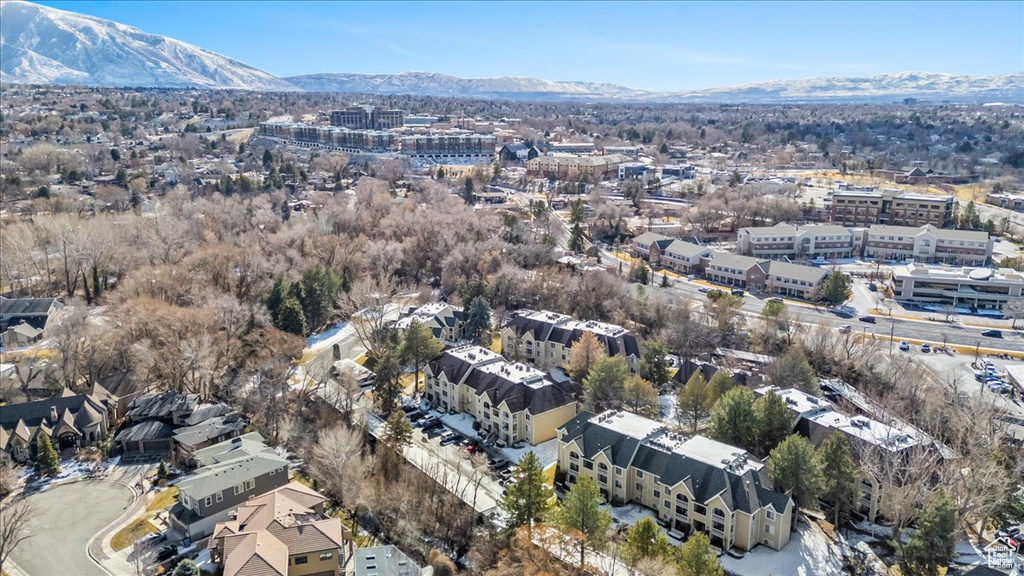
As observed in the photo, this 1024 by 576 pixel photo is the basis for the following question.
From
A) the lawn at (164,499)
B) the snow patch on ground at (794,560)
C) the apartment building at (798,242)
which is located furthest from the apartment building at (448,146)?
the snow patch on ground at (794,560)

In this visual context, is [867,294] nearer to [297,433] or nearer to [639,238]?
[639,238]

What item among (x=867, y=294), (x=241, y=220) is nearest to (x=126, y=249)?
(x=241, y=220)

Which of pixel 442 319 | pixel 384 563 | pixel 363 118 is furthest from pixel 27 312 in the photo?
pixel 363 118

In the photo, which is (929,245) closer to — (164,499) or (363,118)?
(164,499)

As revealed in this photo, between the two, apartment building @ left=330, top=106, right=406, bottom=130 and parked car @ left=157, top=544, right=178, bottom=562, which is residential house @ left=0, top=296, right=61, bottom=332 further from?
apartment building @ left=330, top=106, right=406, bottom=130

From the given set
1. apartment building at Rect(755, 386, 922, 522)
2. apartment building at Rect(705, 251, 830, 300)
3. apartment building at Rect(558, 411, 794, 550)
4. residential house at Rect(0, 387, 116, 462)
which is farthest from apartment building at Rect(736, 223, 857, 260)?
residential house at Rect(0, 387, 116, 462)
